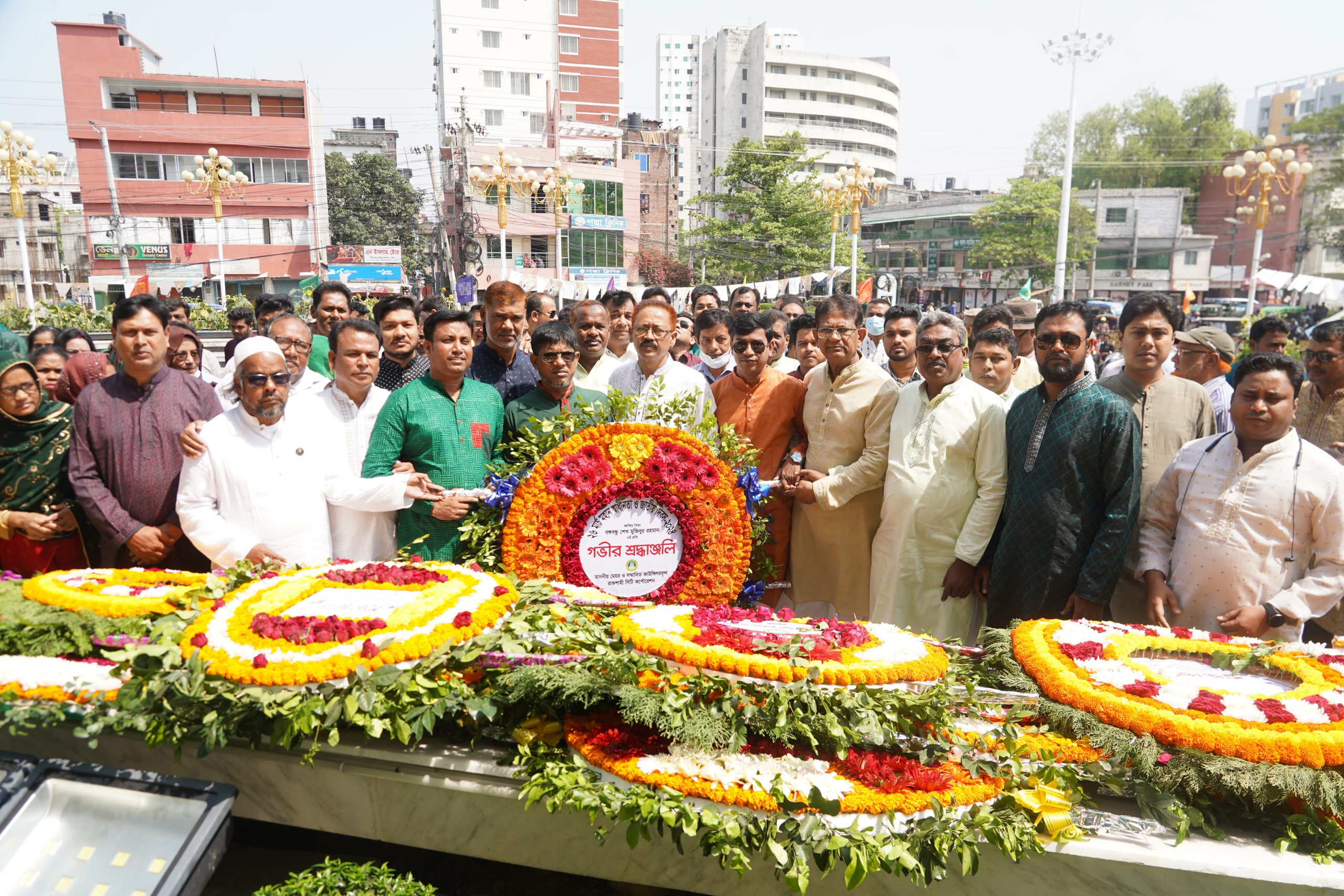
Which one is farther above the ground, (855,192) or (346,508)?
(855,192)

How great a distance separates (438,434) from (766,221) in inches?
1356

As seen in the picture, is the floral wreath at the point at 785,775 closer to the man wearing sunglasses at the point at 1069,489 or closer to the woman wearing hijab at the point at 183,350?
the man wearing sunglasses at the point at 1069,489

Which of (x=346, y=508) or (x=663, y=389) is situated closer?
(x=346, y=508)

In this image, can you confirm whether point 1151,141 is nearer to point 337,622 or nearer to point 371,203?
point 371,203

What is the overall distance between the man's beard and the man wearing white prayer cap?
2733 mm

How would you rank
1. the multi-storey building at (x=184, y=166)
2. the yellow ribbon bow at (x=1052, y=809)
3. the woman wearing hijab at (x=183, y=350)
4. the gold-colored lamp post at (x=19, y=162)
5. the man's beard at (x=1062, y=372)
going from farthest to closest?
the multi-storey building at (x=184, y=166) → the gold-colored lamp post at (x=19, y=162) → the woman wearing hijab at (x=183, y=350) → the man's beard at (x=1062, y=372) → the yellow ribbon bow at (x=1052, y=809)

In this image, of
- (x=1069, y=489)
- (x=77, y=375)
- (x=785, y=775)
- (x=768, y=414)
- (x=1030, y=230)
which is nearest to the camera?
(x=785, y=775)

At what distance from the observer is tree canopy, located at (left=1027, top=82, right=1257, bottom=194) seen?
2094 inches

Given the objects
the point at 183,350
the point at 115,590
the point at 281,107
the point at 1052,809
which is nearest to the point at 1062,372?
the point at 1052,809

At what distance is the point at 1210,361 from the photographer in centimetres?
520

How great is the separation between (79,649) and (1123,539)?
4104 millimetres

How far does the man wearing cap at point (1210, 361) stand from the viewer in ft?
16.7

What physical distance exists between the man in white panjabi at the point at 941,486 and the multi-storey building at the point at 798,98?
234ft

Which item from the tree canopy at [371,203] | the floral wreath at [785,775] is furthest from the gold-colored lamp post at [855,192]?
the tree canopy at [371,203]
